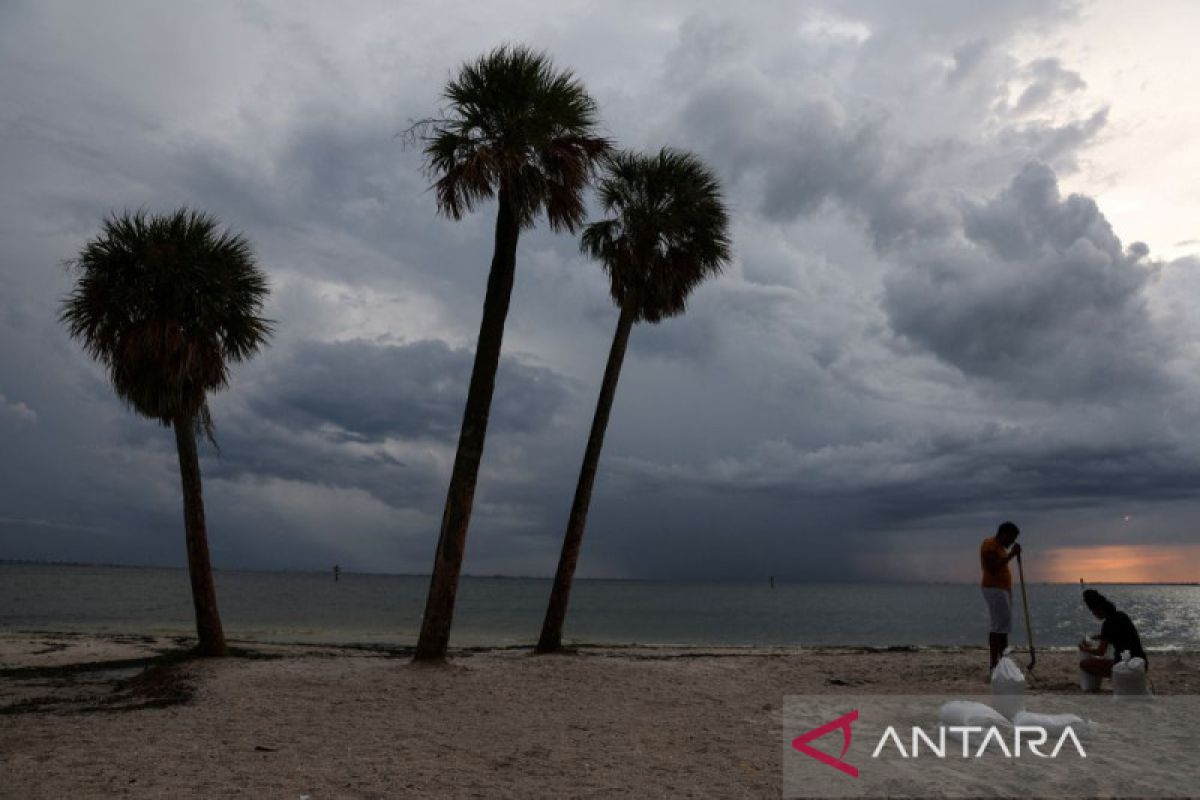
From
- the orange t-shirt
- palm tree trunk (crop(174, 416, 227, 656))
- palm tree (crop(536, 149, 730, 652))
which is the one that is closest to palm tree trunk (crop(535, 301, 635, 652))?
palm tree (crop(536, 149, 730, 652))

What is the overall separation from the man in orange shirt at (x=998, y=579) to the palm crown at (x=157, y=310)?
544 inches

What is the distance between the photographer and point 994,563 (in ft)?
37.6

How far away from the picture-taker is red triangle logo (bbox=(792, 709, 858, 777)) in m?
7.31

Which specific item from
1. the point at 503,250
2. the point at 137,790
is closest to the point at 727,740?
the point at 137,790

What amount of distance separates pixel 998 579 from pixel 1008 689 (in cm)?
329

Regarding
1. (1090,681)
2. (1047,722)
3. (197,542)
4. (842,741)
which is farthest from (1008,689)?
(197,542)

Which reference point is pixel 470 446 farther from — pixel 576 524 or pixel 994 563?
pixel 994 563

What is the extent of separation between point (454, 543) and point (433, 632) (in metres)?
1.53

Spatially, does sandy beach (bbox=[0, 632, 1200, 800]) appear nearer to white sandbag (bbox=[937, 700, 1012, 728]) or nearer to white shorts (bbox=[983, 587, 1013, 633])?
white shorts (bbox=[983, 587, 1013, 633])

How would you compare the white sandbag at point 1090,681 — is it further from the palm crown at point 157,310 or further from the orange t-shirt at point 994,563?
the palm crown at point 157,310

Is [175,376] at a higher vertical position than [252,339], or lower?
lower

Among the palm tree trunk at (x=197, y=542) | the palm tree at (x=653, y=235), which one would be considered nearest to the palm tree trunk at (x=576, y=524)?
the palm tree at (x=653, y=235)

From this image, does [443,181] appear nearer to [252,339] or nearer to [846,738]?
[252,339]

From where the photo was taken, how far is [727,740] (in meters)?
8.67
